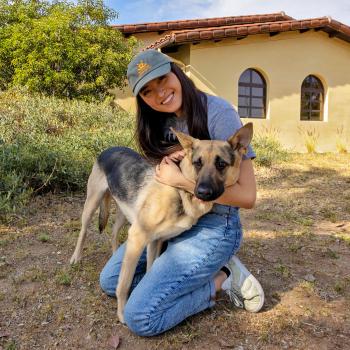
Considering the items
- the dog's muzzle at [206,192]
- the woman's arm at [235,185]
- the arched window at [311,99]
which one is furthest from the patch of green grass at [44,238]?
the arched window at [311,99]

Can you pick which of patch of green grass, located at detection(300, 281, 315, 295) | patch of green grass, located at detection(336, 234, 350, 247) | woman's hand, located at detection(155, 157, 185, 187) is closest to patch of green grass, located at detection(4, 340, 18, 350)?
woman's hand, located at detection(155, 157, 185, 187)

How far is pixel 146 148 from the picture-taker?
3193 mm

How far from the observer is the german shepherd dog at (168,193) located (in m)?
2.53

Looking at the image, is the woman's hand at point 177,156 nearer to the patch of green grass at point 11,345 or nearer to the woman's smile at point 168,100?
the woman's smile at point 168,100

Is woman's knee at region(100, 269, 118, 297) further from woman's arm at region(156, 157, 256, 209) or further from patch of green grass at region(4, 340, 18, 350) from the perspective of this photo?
woman's arm at region(156, 157, 256, 209)

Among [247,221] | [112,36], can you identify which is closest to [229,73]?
[112,36]

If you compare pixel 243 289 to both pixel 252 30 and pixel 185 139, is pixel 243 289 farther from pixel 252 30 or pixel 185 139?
pixel 252 30

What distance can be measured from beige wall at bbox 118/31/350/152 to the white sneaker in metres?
9.21

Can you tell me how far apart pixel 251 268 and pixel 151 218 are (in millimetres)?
1374

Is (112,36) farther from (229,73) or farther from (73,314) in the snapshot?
(73,314)

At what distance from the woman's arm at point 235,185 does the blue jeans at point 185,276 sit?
0.25 metres

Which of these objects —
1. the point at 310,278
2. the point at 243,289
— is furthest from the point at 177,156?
the point at 310,278

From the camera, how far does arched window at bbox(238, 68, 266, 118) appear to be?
41.2 feet

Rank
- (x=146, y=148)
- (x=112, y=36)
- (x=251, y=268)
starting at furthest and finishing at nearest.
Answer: (x=112, y=36) < (x=251, y=268) < (x=146, y=148)
